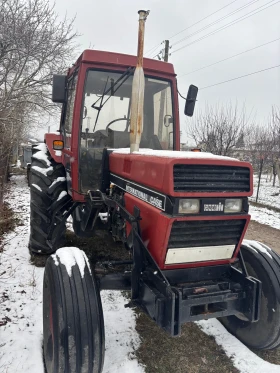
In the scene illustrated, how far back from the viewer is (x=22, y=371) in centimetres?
230

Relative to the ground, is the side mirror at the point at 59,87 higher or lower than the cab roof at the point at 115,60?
lower

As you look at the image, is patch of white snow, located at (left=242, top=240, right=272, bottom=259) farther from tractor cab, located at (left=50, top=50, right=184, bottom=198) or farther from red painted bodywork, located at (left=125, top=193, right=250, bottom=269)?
tractor cab, located at (left=50, top=50, right=184, bottom=198)

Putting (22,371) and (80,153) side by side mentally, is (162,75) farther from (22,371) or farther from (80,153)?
(22,371)

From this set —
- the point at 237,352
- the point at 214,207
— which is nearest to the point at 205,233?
the point at 214,207

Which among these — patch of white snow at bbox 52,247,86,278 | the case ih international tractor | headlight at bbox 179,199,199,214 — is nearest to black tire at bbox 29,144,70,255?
the case ih international tractor

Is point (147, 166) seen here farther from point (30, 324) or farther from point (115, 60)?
point (30, 324)

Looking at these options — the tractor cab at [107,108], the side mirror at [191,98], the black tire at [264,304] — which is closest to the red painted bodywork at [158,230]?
the black tire at [264,304]

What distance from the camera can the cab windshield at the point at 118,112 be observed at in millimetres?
3385

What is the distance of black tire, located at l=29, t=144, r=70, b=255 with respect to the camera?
386 cm

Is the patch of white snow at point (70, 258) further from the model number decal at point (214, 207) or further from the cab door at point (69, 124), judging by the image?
the cab door at point (69, 124)

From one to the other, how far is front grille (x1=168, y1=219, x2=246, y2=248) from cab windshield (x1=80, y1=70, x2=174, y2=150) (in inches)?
60.8

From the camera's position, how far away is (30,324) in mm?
2900

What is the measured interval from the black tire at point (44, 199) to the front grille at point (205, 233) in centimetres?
198

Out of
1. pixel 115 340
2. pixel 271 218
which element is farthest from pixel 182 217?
pixel 271 218
